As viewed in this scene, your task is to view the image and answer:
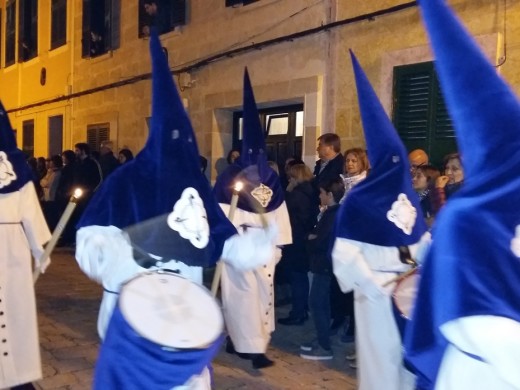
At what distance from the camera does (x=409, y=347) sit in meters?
2.22

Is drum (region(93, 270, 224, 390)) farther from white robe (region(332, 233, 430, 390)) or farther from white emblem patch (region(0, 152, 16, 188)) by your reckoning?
white emblem patch (region(0, 152, 16, 188))

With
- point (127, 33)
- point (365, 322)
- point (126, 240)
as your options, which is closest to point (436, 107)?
point (365, 322)

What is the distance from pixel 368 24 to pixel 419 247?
4.49 metres

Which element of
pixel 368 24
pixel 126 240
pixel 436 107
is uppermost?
pixel 368 24

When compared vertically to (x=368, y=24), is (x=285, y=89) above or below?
below

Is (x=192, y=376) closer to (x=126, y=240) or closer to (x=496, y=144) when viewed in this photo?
(x=126, y=240)

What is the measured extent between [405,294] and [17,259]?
2.51 meters

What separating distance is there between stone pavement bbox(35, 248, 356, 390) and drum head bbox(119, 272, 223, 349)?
2036 millimetres

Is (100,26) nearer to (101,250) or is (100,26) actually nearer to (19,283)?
(19,283)

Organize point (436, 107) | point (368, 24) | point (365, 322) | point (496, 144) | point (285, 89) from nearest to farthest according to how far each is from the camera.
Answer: point (496, 144) < point (365, 322) < point (436, 107) < point (368, 24) < point (285, 89)

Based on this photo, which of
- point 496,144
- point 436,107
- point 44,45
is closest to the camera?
point 496,144

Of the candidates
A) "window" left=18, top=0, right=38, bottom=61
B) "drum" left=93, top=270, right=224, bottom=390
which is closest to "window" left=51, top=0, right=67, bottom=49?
Result: "window" left=18, top=0, right=38, bottom=61

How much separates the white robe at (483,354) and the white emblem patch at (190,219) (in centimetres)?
145

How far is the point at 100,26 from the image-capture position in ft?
44.8
